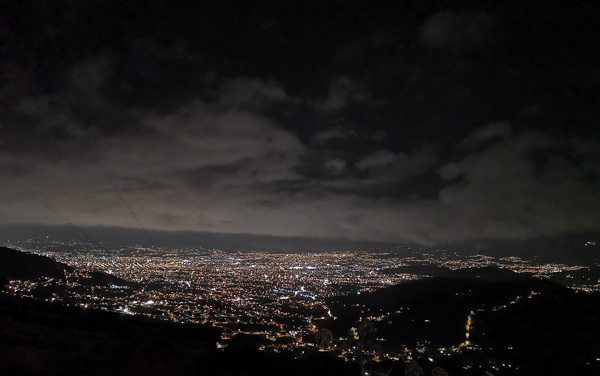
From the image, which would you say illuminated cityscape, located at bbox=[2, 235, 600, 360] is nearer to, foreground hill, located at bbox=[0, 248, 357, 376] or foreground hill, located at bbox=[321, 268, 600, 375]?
foreground hill, located at bbox=[321, 268, 600, 375]

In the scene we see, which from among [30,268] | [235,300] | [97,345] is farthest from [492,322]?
[30,268]

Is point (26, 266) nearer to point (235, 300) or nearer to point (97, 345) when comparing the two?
point (235, 300)

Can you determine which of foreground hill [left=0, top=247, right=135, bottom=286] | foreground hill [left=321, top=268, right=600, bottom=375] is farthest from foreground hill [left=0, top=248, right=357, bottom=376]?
foreground hill [left=0, top=247, right=135, bottom=286]

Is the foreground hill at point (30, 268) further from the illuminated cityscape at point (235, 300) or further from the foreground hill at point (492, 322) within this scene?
the foreground hill at point (492, 322)

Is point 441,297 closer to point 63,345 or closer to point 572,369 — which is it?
point 572,369

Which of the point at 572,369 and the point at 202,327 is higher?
the point at 202,327

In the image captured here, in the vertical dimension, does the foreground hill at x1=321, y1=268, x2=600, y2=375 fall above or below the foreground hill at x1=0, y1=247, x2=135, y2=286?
below

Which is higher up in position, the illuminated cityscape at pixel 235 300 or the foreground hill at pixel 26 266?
the foreground hill at pixel 26 266

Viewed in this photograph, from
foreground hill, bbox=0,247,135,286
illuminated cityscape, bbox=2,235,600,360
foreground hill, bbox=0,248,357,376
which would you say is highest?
foreground hill, bbox=0,248,357,376

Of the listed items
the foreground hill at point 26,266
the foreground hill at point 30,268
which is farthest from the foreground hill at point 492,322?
the foreground hill at point 26,266

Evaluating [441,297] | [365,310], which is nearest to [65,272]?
[365,310]

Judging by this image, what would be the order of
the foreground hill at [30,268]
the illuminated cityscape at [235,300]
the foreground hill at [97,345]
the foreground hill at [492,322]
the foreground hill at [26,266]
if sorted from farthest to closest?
the foreground hill at [30,268] < the foreground hill at [26,266] < the illuminated cityscape at [235,300] < the foreground hill at [492,322] < the foreground hill at [97,345]
